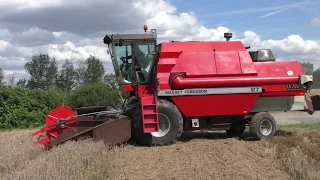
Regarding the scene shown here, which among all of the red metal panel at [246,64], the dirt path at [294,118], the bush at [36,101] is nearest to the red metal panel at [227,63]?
the red metal panel at [246,64]

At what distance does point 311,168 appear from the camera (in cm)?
708

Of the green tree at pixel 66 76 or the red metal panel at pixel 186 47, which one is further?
the green tree at pixel 66 76

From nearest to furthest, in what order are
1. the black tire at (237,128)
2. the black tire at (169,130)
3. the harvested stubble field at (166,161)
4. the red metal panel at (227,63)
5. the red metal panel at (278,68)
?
the harvested stubble field at (166,161) < the black tire at (169,130) < the red metal panel at (227,63) < the red metal panel at (278,68) < the black tire at (237,128)

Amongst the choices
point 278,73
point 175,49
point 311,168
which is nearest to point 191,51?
point 175,49

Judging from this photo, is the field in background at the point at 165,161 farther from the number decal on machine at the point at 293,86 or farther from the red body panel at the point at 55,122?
the number decal on machine at the point at 293,86

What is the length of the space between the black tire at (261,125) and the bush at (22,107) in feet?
37.3

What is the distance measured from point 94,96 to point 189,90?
445 inches

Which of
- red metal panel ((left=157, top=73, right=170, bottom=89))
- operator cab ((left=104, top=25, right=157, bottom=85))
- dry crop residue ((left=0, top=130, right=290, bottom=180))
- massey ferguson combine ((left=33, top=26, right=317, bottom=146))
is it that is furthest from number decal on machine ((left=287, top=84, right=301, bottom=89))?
operator cab ((left=104, top=25, right=157, bottom=85))

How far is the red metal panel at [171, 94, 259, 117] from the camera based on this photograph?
34.0ft

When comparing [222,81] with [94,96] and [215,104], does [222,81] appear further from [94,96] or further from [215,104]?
[94,96]

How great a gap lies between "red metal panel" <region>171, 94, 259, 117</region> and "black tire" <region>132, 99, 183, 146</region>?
1.24 ft

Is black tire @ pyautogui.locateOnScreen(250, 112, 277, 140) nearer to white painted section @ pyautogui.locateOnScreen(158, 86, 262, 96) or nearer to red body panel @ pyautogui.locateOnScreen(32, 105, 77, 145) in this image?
white painted section @ pyautogui.locateOnScreen(158, 86, 262, 96)

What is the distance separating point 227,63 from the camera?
10.5 metres

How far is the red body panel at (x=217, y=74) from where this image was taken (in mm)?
10250
